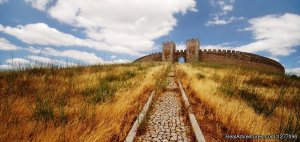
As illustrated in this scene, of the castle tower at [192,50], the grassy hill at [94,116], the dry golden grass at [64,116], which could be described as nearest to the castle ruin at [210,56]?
the castle tower at [192,50]

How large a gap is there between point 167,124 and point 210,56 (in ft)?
118

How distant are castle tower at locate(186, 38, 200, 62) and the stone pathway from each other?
33997 millimetres

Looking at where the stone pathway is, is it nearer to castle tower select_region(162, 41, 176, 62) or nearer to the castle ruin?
the castle ruin

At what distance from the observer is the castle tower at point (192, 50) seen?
3792 cm

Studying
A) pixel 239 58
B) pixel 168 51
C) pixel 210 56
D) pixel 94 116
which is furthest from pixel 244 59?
pixel 94 116

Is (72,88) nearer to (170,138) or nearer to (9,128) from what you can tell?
(9,128)

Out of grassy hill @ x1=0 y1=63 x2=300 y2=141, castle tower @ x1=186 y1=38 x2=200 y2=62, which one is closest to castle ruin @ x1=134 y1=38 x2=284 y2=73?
castle tower @ x1=186 y1=38 x2=200 y2=62

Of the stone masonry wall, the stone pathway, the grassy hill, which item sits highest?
the stone masonry wall

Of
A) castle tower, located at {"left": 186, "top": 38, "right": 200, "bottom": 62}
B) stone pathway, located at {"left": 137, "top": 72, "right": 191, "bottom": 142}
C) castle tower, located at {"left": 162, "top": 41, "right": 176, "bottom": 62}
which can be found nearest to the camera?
stone pathway, located at {"left": 137, "top": 72, "right": 191, "bottom": 142}

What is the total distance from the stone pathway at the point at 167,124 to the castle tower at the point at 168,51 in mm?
35295

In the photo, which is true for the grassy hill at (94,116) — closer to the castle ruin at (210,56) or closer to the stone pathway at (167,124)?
the stone pathway at (167,124)

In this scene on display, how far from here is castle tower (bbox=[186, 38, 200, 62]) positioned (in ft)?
124

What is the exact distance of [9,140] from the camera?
2100 mm

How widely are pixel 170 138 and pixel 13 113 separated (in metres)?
2.25
